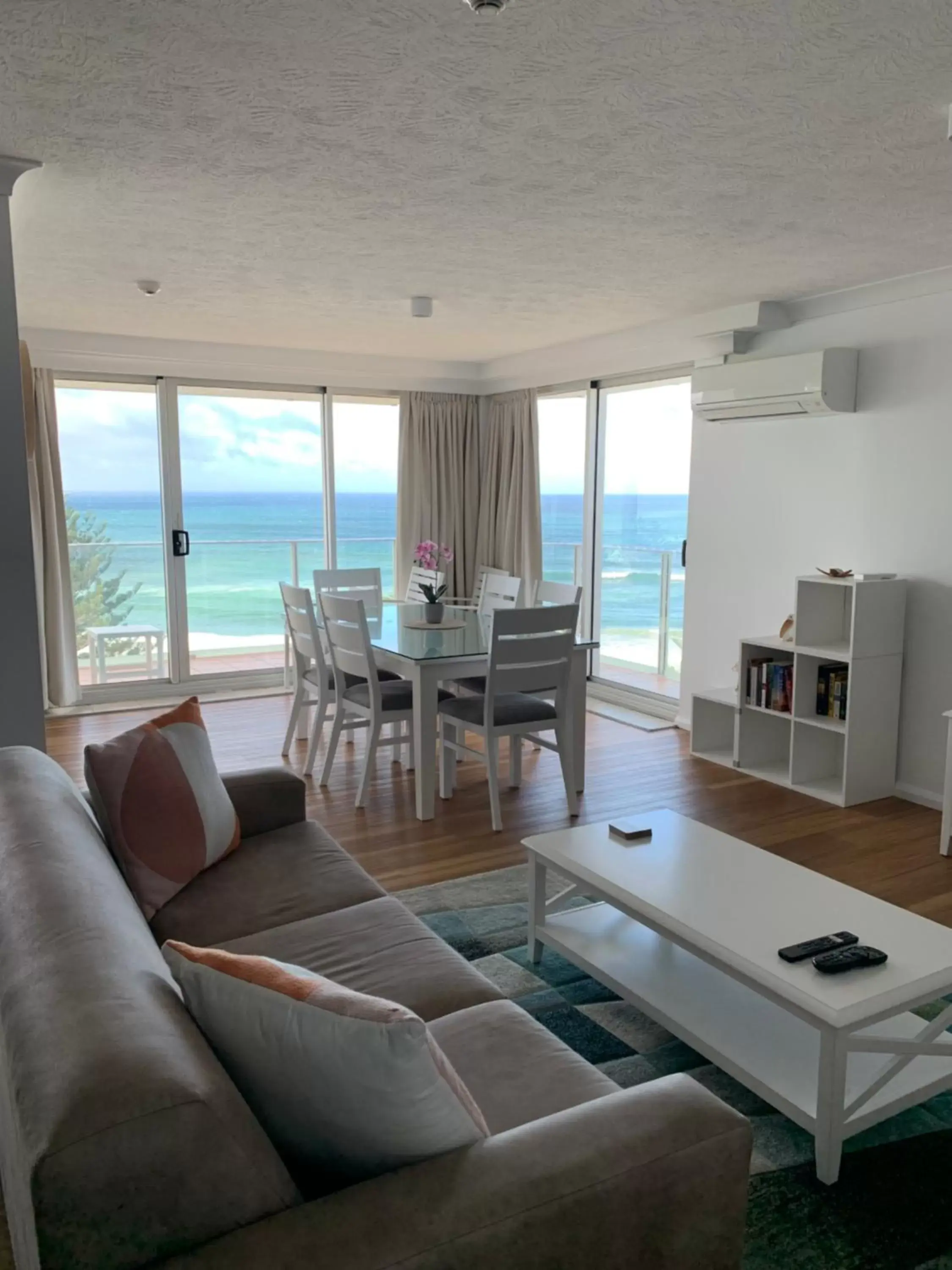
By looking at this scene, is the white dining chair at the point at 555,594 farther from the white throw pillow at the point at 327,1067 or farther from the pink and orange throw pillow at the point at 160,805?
the white throw pillow at the point at 327,1067

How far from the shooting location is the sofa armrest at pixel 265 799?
2.64m

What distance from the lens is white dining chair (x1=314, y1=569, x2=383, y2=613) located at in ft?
18.8

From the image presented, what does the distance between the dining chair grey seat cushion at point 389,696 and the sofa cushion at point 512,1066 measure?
2579 mm

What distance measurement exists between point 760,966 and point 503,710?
2223 millimetres

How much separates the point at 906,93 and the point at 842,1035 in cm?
214

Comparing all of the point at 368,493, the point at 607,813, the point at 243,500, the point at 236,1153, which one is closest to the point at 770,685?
the point at 607,813

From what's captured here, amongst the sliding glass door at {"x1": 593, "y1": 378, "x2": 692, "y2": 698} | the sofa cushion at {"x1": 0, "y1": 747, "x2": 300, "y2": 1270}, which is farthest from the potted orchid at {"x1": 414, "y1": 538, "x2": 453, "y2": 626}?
the sofa cushion at {"x1": 0, "y1": 747, "x2": 300, "y2": 1270}

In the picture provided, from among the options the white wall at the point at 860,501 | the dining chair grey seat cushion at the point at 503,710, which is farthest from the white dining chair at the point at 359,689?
the white wall at the point at 860,501

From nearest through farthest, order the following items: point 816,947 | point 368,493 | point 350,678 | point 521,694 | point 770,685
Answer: point 816,947 < point 521,694 < point 770,685 < point 350,678 < point 368,493

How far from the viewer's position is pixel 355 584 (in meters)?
5.96

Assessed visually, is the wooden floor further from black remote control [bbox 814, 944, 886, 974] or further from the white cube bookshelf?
black remote control [bbox 814, 944, 886, 974]

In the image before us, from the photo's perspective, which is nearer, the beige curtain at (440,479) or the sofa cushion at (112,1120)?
the sofa cushion at (112,1120)

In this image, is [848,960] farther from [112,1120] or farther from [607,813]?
[607,813]

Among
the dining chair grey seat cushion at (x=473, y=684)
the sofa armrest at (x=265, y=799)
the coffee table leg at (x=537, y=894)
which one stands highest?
the sofa armrest at (x=265, y=799)
